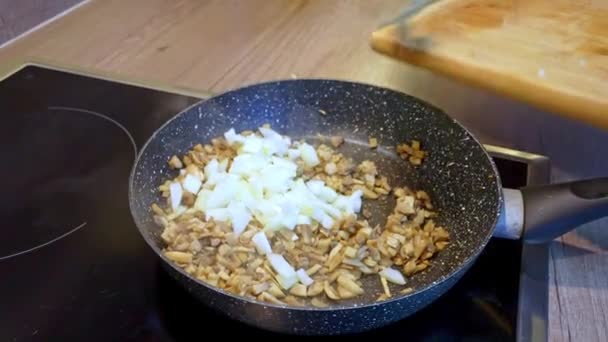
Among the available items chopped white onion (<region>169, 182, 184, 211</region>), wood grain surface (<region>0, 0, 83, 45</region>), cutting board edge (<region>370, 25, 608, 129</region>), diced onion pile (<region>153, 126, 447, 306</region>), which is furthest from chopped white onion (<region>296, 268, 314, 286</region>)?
wood grain surface (<region>0, 0, 83, 45</region>)

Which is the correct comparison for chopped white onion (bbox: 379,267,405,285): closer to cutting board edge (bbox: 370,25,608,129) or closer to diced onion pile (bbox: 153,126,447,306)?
diced onion pile (bbox: 153,126,447,306)

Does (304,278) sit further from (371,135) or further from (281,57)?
(281,57)

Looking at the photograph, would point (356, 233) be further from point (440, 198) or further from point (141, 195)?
point (141, 195)

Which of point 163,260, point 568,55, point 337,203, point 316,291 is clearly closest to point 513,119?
point 568,55

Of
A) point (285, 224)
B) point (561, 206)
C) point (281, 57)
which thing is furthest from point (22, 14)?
point (561, 206)

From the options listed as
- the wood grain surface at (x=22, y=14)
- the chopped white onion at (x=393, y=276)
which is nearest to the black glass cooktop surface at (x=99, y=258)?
the chopped white onion at (x=393, y=276)

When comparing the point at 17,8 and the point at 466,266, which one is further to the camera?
the point at 17,8
